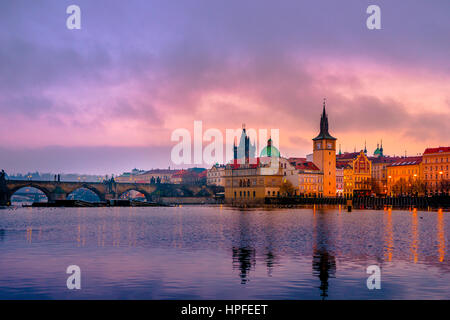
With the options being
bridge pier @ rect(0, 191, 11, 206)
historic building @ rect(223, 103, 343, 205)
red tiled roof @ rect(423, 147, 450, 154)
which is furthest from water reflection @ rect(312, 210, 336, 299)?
red tiled roof @ rect(423, 147, 450, 154)

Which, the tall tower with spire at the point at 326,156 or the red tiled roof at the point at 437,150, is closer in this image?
the red tiled roof at the point at 437,150

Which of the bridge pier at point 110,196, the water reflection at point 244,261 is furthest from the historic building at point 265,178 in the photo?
the water reflection at point 244,261

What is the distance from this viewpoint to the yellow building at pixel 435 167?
180m

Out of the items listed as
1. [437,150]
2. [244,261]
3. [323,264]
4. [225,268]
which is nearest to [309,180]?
[437,150]

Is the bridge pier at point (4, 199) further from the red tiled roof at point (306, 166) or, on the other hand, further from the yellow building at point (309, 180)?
the red tiled roof at point (306, 166)

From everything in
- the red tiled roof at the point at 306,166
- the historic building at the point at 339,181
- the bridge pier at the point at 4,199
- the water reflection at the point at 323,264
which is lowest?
the water reflection at the point at 323,264

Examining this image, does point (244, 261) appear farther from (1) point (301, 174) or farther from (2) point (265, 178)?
Result: (2) point (265, 178)

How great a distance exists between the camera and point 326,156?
18475cm

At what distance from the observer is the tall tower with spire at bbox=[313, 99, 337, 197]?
604ft

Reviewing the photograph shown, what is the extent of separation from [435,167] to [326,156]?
3678 centimetres

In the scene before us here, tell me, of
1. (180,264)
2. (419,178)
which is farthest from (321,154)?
(180,264)

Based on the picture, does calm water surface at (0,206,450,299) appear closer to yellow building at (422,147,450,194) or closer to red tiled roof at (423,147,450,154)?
yellow building at (422,147,450,194)

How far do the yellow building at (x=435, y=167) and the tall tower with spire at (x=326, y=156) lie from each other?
1181 inches

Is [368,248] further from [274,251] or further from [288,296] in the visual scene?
[288,296]
